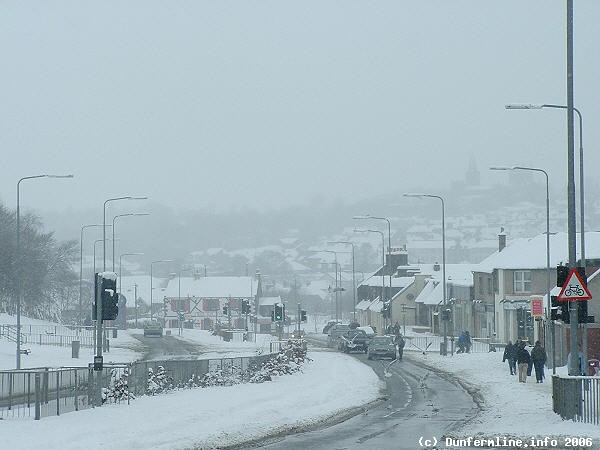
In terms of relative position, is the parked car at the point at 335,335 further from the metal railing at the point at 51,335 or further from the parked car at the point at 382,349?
the metal railing at the point at 51,335

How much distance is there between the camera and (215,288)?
178m

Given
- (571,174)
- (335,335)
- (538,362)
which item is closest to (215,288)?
(335,335)

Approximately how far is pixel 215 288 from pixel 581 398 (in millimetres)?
153769

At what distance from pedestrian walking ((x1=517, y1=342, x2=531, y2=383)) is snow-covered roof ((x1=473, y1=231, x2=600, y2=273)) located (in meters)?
30.7

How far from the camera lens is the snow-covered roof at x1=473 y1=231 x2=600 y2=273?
77.6 meters

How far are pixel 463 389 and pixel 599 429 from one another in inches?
710

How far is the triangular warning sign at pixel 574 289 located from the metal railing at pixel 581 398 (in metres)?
1.76

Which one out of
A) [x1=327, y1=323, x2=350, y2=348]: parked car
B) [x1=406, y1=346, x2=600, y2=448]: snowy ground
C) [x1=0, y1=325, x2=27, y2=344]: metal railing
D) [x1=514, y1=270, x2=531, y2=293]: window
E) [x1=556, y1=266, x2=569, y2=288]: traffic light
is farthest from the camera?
[x1=327, y1=323, x2=350, y2=348]: parked car

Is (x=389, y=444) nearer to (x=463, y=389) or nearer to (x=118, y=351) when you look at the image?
(x=463, y=389)

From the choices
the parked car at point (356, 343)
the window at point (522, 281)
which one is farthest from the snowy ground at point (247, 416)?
the window at point (522, 281)

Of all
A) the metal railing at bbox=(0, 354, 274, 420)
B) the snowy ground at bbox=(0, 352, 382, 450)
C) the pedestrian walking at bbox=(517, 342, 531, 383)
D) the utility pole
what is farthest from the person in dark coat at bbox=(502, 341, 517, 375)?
the utility pole

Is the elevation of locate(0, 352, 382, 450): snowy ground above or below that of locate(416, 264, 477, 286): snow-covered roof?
below

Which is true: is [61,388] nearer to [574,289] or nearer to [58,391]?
[58,391]

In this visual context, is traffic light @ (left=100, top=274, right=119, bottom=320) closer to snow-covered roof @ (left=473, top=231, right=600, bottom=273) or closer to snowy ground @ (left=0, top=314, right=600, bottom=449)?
snowy ground @ (left=0, top=314, right=600, bottom=449)
